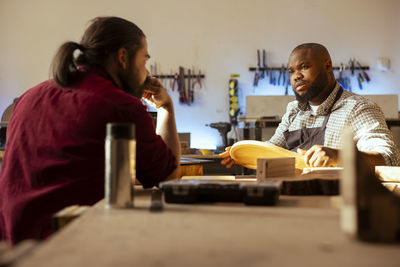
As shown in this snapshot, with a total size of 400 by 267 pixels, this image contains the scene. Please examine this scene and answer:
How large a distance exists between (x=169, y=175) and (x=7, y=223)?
526mm

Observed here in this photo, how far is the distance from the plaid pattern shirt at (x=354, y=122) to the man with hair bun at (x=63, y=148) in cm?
125

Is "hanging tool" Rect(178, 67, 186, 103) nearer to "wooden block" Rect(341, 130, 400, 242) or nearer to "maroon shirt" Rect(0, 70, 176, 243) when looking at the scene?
"maroon shirt" Rect(0, 70, 176, 243)

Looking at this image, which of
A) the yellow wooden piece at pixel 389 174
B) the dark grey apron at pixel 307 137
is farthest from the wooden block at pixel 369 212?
the dark grey apron at pixel 307 137

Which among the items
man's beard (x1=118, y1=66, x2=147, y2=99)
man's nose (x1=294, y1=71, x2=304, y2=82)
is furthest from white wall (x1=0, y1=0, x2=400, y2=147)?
man's beard (x1=118, y1=66, x2=147, y2=99)

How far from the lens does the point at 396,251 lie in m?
0.56

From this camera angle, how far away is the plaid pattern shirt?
2082 millimetres

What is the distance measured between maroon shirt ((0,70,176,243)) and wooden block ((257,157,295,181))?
14.0 inches

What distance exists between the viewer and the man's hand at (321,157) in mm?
1678

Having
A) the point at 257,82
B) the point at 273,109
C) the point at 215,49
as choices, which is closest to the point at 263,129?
the point at 273,109

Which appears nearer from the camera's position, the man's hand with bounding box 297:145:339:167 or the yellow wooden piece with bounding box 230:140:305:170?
the man's hand with bounding box 297:145:339:167

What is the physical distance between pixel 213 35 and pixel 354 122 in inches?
142

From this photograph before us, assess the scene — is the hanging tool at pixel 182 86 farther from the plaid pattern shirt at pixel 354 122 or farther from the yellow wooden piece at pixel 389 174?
the yellow wooden piece at pixel 389 174

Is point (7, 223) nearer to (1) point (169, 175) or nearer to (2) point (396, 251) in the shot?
(1) point (169, 175)

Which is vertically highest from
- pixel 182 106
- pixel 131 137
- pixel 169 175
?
pixel 182 106
